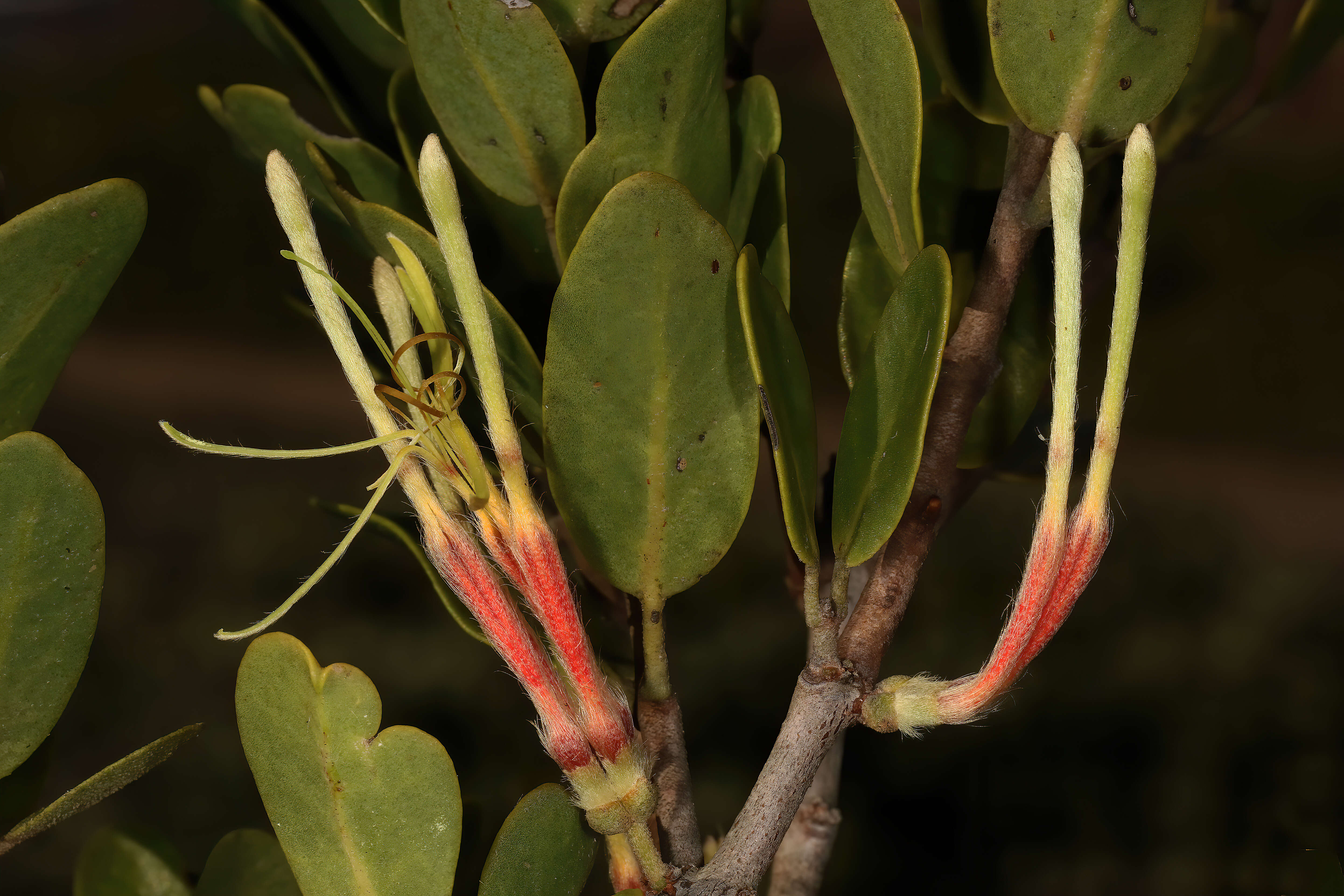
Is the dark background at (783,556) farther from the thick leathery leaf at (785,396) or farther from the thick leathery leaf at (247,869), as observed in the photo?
the thick leathery leaf at (785,396)

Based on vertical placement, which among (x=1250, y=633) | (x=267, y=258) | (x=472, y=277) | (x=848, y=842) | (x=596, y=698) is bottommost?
(x=848, y=842)

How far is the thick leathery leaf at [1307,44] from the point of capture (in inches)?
13.2

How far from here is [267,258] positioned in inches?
47.2

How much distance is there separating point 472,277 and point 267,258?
1101mm

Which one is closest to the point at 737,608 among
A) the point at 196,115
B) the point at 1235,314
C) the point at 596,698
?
the point at 1235,314

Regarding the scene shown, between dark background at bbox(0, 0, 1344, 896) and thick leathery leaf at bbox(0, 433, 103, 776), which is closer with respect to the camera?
thick leathery leaf at bbox(0, 433, 103, 776)

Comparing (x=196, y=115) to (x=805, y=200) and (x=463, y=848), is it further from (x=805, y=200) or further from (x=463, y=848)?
(x=463, y=848)

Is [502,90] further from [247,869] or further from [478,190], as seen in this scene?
[247,869]

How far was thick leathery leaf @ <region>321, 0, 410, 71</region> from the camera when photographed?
1.03 feet

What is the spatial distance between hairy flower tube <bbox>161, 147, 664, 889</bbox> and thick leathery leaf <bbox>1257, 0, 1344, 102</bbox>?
313 millimetres

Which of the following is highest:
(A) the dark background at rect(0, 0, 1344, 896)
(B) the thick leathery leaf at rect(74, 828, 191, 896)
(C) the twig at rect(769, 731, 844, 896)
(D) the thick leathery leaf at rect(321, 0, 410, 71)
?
(D) the thick leathery leaf at rect(321, 0, 410, 71)

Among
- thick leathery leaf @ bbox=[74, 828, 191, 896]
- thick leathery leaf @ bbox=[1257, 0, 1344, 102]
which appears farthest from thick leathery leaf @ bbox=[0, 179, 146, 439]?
thick leathery leaf @ bbox=[1257, 0, 1344, 102]

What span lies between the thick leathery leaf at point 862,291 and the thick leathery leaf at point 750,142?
0.14ft

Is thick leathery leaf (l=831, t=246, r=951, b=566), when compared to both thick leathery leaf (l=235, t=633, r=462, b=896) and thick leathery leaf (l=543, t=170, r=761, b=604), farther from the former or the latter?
thick leathery leaf (l=235, t=633, r=462, b=896)
